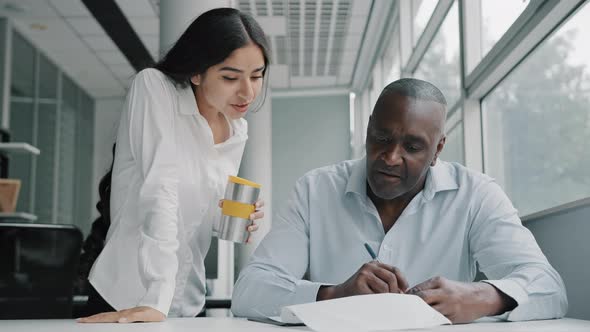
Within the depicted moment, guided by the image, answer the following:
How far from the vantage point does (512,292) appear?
1.24m

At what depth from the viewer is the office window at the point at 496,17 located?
96.7 inches

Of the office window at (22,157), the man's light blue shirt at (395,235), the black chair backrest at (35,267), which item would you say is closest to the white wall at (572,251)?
the man's light blue shirt at (395,235)

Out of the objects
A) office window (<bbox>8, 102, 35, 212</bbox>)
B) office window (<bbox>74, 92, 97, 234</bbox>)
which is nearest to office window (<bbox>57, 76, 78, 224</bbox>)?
office window (<bbox>74, 92, 97, 234</bbox>)

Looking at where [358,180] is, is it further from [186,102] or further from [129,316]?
[129,316]

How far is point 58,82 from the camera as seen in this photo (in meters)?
7.46

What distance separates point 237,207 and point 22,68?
5849 millimetres

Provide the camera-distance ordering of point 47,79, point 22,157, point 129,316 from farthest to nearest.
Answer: point 47,79 → point 22,157 → point 129,316

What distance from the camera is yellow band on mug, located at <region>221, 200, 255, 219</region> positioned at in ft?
4.94

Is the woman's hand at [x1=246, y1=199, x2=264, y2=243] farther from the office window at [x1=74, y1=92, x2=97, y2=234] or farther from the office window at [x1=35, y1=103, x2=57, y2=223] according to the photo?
the office window at [x1=74, y1=92, x2=97, y2=234]

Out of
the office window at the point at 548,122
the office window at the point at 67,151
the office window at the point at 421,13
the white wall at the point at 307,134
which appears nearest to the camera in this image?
the office window at the point at 548,122

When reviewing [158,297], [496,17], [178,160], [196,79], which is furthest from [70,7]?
[158,297]

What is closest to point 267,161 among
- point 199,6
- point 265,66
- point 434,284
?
point 199,6

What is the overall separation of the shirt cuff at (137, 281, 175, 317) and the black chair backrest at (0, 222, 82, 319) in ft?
3.02

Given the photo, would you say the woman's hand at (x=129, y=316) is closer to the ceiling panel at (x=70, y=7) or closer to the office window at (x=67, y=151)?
the ceiling panel at (x=70, y=7)
